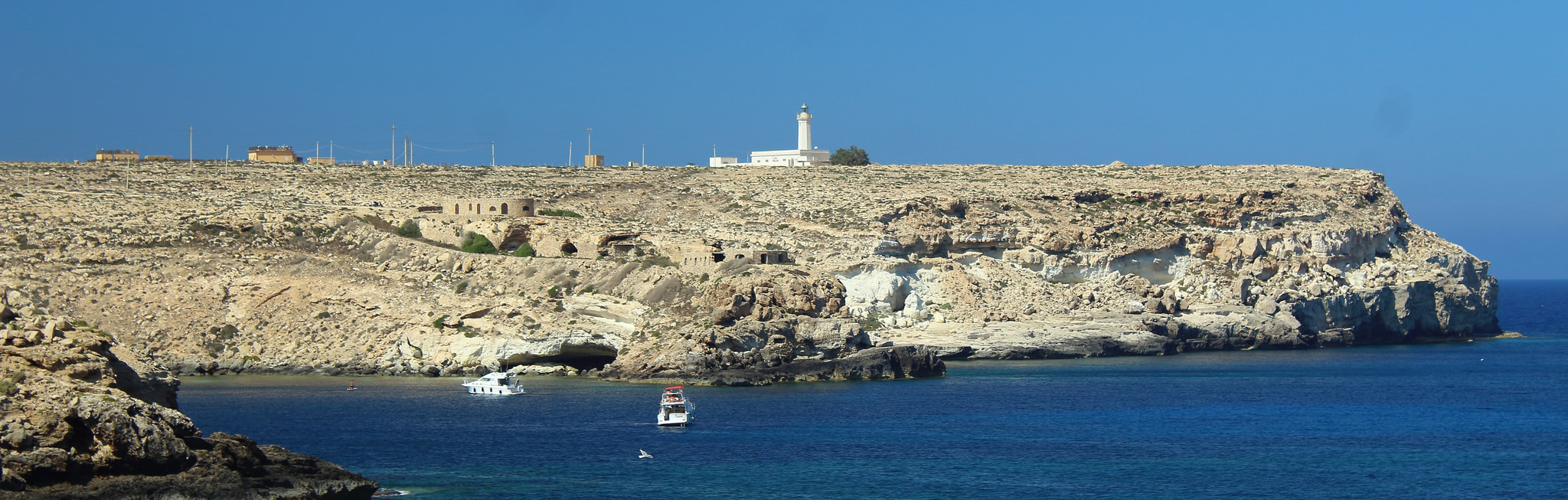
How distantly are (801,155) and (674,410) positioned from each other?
53561 millimetres

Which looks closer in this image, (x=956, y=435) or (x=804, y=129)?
(x=956, y=435)

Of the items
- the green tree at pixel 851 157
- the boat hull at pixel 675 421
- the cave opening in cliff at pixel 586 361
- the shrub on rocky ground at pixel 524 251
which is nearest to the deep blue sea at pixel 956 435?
the boat hull at pixel 675 421

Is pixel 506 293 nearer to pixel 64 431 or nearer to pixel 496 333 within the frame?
pixel 496 333

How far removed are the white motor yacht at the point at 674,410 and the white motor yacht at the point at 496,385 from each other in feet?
24.6

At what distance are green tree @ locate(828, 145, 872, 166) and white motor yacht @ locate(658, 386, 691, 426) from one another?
5636cm

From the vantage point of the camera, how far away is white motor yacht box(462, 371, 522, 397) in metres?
44.1

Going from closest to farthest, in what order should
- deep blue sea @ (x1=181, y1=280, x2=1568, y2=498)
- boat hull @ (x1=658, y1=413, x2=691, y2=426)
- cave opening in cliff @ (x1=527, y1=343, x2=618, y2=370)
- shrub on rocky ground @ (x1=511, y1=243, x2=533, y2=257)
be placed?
deep blue sea @ (x1=181, y1=280, x2=1568, y2=498)
boat hull @ (x1=658, y1=413, x2=691, y2=426)
cave opening in cliff @ (x1=527, y1=343, x2=618, y2=370)
shrub on rocky ground @ (x1=511, y1=243, x2=533, y2=257)

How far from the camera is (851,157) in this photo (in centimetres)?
9462

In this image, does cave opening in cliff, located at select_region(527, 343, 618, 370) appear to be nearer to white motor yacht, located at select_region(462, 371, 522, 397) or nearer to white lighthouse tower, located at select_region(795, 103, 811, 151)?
white motor yacht, located at select_region(462, 371, 522, 397)

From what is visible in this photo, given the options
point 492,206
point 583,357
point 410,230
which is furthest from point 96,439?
point 492,206

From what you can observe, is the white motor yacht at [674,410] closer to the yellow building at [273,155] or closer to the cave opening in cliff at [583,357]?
the cave opening in cliff at [583,357]

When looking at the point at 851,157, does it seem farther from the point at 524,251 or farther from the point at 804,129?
the point at 524,251

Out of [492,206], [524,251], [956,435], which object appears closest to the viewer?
[956,435]

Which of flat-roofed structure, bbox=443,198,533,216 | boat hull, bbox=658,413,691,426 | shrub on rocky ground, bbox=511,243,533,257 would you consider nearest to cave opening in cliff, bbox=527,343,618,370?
shrub on rocky ground, bbox=511,243,533,257
